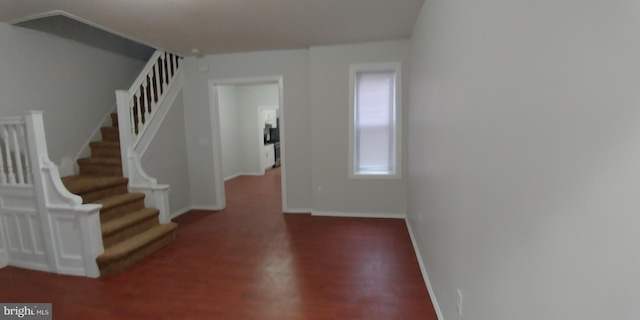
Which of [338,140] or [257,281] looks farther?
[338,140]

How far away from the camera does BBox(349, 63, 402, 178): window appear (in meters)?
3.93

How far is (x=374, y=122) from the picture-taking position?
13.3ft

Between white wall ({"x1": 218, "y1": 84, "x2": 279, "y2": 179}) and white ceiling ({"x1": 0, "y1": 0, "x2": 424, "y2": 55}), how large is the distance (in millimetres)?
3864

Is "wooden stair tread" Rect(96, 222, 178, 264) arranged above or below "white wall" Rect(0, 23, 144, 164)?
below

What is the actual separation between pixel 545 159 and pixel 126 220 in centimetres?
359

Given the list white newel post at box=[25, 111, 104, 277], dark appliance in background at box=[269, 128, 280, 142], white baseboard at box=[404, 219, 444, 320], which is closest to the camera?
white baseboard at box=[404, 219, 444, 320]

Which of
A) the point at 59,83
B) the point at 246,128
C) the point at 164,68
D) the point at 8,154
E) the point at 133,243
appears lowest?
the point at 133,243

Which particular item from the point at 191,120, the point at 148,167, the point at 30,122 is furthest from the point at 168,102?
the point at 30,122

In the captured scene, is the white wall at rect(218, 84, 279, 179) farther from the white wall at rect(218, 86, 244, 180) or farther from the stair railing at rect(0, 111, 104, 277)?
the stair railing at rect(0, 111, 104, 277)

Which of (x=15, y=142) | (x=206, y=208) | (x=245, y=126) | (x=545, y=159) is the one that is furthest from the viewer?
(x=245, y=126)

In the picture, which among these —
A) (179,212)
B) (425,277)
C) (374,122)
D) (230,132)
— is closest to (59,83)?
(179,212)

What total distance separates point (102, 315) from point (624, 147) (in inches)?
117

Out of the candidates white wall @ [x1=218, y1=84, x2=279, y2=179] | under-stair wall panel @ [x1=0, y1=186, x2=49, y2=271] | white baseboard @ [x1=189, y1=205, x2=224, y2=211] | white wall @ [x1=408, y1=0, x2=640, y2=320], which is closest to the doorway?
white wall @ [x1=218, y1=84, x2=279, y2=179]

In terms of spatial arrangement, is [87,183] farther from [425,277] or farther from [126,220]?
[425,277]
